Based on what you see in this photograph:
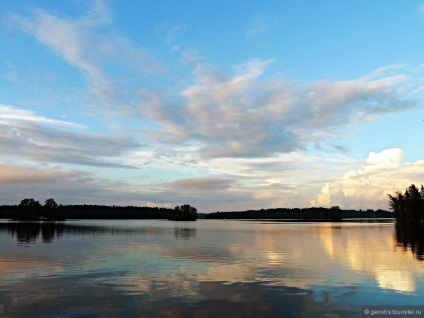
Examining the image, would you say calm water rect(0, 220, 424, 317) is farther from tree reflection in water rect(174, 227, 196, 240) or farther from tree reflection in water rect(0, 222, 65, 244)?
tree reflection in water rect(174, 227, 196, 240)

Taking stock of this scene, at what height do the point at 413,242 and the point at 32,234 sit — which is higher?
the point at 32,234

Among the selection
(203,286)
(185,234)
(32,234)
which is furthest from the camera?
(185,234)

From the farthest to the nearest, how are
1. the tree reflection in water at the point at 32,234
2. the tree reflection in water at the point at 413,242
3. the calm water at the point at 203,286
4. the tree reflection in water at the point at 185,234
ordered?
the tree reflection in water at the point at 185,234 → the tree reflection in water at the point at 32,234 → the tree reflection in water at the point at 413,242 → the calm water at the point at 203,286

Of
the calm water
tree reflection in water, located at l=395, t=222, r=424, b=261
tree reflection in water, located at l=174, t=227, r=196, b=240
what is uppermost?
the calm water

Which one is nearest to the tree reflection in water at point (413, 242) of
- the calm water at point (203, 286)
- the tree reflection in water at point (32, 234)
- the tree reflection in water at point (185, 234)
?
the calm water at point (203, 286)

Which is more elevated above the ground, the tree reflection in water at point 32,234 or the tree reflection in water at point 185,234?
the tree reflection in water at point 32,234

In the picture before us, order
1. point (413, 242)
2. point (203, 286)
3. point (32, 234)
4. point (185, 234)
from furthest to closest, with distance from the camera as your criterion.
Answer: point (185, 234) → point (32, 234) → point (413, 242) → point (203, 286)

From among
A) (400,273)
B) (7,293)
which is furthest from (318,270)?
(7,293)

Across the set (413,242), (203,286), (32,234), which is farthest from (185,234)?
(203,286)

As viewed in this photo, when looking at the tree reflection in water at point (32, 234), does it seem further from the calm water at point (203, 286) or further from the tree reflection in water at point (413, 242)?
the tree reflection in water at point (413, 242)

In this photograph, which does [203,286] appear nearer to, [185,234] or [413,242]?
[413,242]

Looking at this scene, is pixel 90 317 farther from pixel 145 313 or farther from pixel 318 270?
pixel 318 270

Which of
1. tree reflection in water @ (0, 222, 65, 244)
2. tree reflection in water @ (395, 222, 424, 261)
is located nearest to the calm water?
tree reflection in water @ (395, 222, 424, 261)

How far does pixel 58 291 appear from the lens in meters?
30.5
